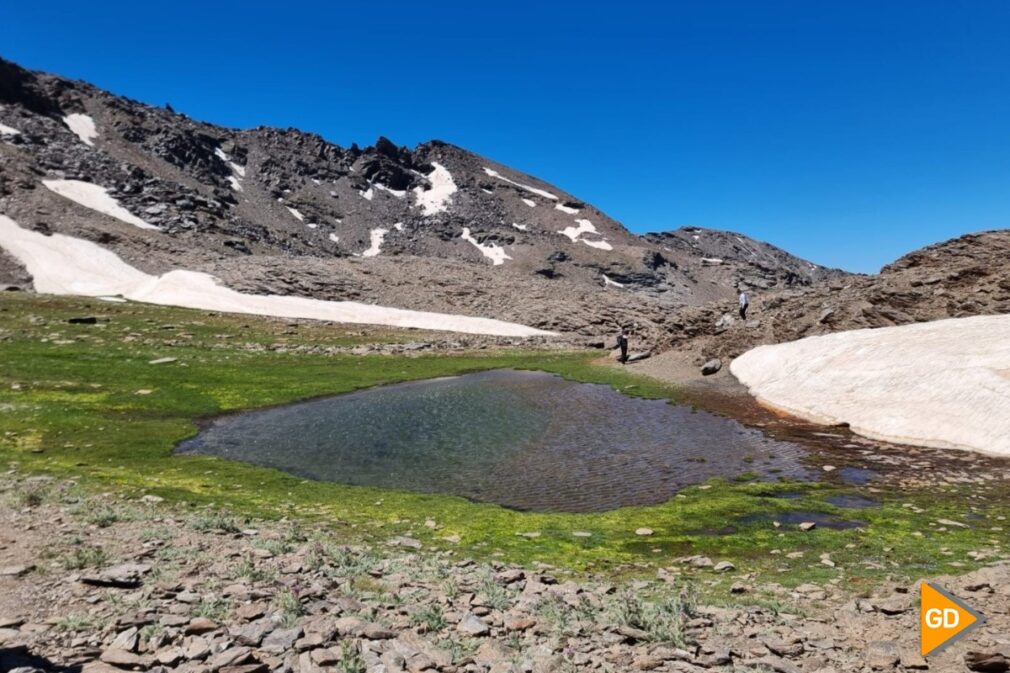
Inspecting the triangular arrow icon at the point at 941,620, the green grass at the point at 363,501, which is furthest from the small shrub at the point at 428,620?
the triangular arrow icon at the point at 941,620

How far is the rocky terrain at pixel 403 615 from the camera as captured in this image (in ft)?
27.1

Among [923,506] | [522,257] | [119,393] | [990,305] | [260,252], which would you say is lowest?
[119,393]

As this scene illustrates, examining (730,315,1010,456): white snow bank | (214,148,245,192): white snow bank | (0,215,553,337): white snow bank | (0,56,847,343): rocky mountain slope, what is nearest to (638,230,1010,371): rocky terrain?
(730,315,1010,456): white snow bank

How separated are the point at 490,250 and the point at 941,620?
18487cm

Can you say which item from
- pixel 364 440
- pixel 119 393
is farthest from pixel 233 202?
pixel 364 440

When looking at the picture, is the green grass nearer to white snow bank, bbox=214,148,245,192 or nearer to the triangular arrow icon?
the triangular arrow icon

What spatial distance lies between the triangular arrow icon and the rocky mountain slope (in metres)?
53.6

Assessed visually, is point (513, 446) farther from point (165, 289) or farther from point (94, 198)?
point (94, 198)

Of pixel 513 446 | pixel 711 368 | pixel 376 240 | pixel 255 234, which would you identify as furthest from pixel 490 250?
pixel 513 446

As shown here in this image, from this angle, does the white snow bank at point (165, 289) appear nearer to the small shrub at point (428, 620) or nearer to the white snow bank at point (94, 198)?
the white snow bank at point (94, 198)

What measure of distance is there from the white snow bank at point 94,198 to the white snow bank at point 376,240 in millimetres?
67726

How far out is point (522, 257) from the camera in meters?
180

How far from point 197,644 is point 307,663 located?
5.89ft

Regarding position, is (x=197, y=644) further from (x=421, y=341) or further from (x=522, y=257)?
(x=522, y=257)
